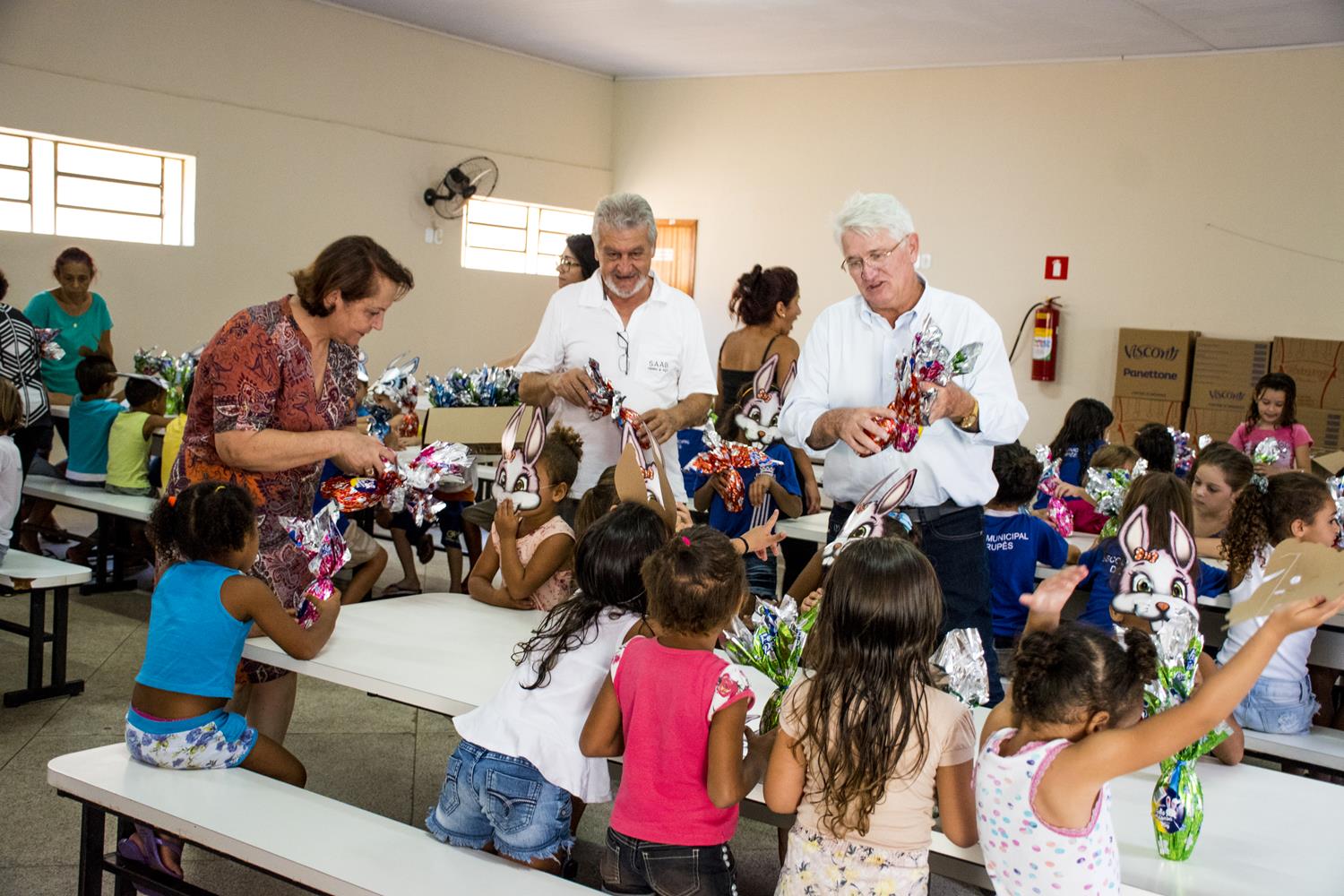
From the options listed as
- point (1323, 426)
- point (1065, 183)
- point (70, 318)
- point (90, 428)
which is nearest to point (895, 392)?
point (90, 428)

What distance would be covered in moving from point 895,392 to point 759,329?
295cm

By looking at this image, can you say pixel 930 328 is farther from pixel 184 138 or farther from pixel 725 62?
pixel 725 62

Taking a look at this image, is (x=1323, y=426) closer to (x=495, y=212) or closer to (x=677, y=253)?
(x=677, y=253)

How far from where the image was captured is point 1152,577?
2.13 metres

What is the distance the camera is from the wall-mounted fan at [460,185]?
34.6 feet

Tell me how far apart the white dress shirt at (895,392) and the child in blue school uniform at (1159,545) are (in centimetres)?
35

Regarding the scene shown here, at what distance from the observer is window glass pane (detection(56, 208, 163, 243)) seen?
8.41 m

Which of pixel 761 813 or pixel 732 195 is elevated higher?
pixel 732 195

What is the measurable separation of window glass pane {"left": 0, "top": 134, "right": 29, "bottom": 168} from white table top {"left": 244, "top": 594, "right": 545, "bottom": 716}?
631 cm

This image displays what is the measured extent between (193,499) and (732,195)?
9.16m

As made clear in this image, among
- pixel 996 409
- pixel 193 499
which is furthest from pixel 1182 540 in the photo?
pixel 193 499

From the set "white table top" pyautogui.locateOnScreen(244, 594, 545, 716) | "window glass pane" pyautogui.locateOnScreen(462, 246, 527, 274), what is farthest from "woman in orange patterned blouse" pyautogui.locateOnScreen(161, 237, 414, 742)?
"window glass pane" pyautogui.locateOnScreen(462, 246, 527, 274)

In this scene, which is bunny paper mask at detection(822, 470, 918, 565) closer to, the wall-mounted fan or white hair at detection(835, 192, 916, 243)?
white hair at detection(835, 192, 916, 243)

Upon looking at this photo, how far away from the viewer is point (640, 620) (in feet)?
7.82
